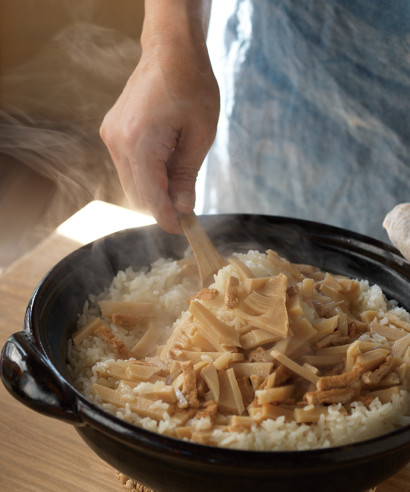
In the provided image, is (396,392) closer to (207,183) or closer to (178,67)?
(178,67)

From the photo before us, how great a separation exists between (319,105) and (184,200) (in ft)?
2.53

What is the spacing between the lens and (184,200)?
5.13 feet

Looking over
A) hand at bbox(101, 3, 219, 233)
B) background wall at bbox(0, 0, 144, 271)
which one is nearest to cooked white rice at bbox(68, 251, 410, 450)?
hand at bbox(101, 3, 219, 233)

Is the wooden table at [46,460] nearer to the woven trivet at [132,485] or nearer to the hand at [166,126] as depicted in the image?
the woven trivet at [132,485]

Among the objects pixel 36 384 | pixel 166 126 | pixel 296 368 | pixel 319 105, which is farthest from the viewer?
pixel 319 105

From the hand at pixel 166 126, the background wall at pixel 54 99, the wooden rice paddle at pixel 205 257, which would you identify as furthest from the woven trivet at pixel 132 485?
the background wall at pixel 54 99

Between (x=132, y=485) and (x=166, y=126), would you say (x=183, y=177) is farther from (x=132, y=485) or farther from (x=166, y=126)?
(x=132, y=485)

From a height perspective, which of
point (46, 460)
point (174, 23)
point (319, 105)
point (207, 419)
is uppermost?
point (174, 23)

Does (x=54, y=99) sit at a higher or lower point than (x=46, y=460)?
lower

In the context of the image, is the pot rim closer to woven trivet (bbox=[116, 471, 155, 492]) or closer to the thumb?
woven trivet (bbox=[116, 471, 155, 492])

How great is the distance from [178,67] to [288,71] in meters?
0.64

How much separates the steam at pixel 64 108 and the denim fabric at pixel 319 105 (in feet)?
7.85

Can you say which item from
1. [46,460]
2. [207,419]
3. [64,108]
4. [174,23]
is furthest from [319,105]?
[64,108]

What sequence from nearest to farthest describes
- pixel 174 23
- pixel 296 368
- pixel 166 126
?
1. pixel 296 368
2. pixel 166 126
3. pixel 174 23
